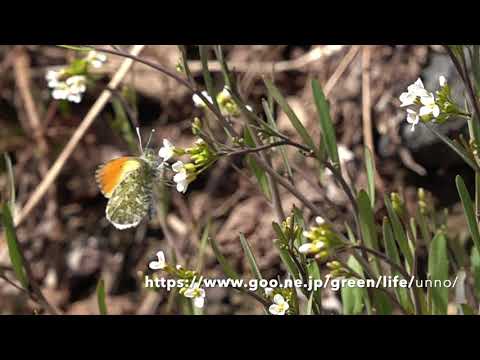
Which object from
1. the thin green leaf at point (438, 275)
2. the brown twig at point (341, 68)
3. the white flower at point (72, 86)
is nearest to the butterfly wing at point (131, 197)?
the white flower at point (72, 86)

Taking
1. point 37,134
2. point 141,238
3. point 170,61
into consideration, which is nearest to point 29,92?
point 37,134

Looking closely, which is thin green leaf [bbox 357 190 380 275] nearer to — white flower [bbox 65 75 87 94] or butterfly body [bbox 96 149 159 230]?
butterfly body [bbox 96 149 159 230]

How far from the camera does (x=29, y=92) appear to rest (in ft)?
12.0

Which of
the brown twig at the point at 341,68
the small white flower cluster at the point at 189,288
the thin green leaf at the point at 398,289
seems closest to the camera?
the small white flower cluster at the point at 189,288

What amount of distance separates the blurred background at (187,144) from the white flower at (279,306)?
86cm

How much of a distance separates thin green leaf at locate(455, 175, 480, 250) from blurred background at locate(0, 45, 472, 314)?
2.93 feet

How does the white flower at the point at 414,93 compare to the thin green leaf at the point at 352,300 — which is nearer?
the white flower at the point at 414,93

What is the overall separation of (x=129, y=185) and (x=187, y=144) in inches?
53.7

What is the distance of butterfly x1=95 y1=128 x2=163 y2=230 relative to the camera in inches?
79.7

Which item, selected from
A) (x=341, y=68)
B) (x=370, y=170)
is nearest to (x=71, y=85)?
(x=370, y=170)

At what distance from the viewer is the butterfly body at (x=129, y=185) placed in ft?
6.64

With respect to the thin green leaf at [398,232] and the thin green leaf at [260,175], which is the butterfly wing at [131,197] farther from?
the thin green leaf at [398,232]

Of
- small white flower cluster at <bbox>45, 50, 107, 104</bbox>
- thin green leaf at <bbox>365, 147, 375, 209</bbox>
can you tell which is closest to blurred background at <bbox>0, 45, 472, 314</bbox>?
small white flower cluster at <bbox>45, 50, 107, 104</bbox>

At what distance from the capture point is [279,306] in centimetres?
159
